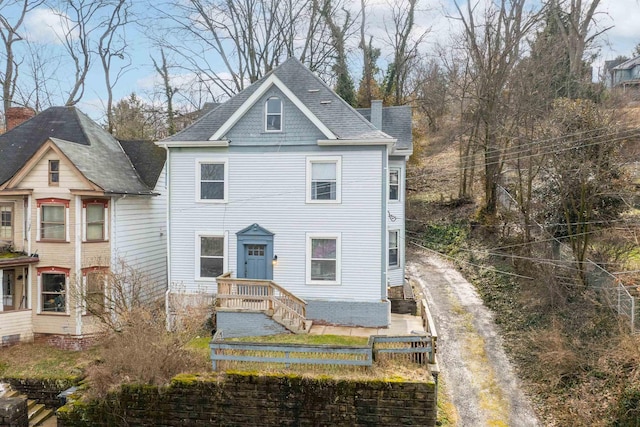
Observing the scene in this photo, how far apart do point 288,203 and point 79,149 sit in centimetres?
945

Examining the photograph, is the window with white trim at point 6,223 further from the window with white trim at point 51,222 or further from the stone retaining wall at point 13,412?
the stone retaining wall at point 13,412

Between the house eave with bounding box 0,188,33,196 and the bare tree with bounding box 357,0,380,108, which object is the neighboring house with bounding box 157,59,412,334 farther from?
the bare tree with bounding box 357,0,380,108

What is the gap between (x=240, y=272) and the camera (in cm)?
1647

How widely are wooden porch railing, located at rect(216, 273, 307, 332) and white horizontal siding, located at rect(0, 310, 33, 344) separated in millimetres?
8547

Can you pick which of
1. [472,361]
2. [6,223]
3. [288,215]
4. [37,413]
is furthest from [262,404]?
[6,223]

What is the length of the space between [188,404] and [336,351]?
14.3 ft

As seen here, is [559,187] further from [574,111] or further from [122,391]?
[122,391]

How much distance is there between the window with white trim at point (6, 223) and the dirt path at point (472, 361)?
18143 mm

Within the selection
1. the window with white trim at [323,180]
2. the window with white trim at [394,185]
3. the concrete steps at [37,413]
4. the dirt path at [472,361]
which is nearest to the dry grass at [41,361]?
the concrete steps at [37,413]

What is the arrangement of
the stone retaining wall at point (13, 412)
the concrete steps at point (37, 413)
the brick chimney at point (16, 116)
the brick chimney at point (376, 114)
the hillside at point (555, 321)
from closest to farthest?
the hillside at point (555, 321) < the stone retaining wall at point (13, 412) < the concrete steps at point (37, 413) < the brick chimney at point (376, 114) < the brick chimney at point (16, 116)

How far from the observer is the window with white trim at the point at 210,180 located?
16602mm

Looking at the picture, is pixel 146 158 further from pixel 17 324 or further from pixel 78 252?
pixel 17 324

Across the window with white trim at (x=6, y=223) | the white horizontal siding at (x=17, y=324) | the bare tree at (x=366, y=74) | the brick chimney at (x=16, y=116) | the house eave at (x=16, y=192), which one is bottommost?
the white horizontal siding at (x=17, y=324)

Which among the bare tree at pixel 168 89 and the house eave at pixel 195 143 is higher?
the bare tree at pixel 168 89
